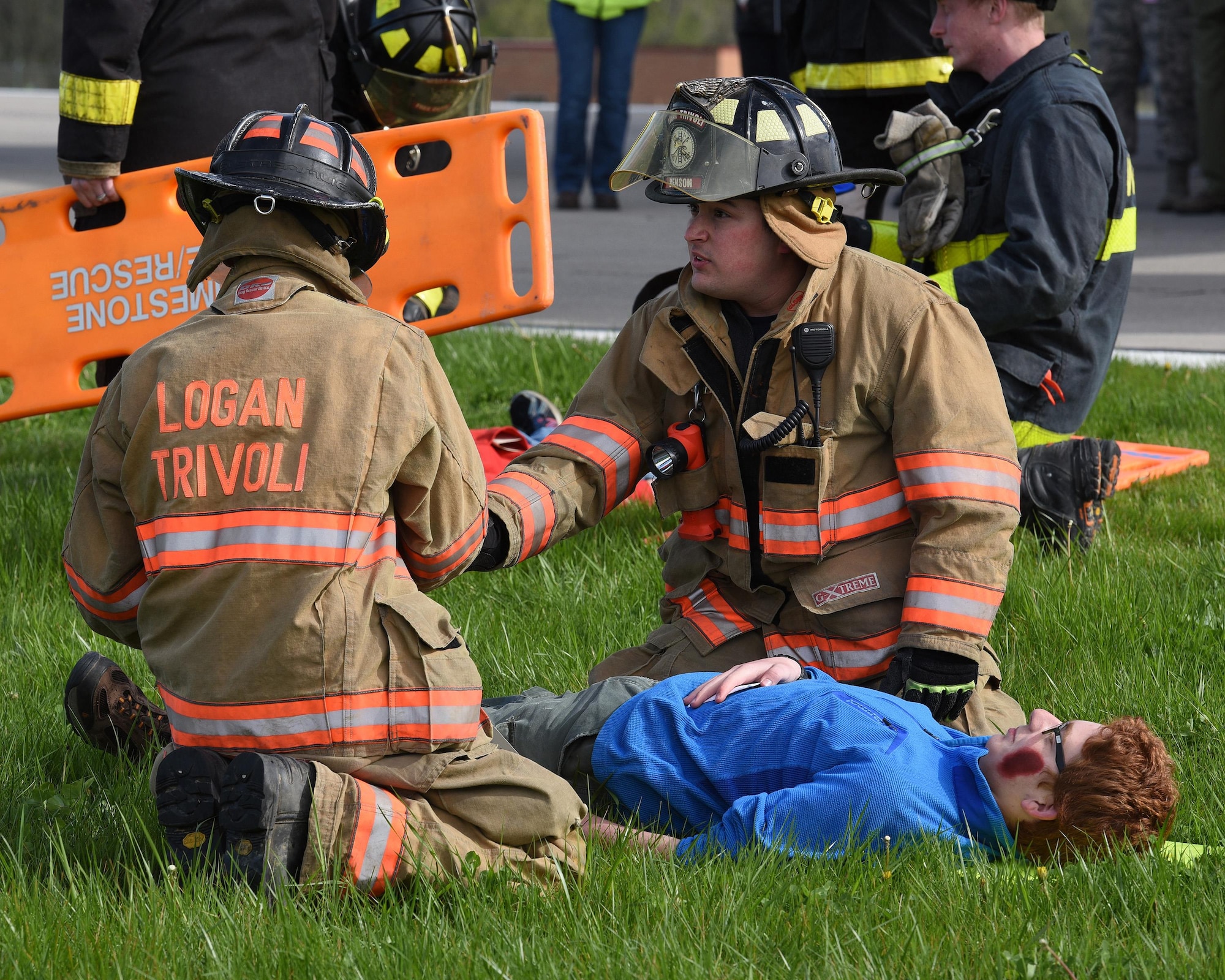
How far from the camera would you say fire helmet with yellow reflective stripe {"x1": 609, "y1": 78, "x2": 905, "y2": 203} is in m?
3.40

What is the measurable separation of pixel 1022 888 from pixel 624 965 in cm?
80

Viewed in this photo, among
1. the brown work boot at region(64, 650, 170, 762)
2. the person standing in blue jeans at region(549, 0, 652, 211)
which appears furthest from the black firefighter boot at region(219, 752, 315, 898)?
the person standing in blue jeans at region(549, 0, 652, 211)

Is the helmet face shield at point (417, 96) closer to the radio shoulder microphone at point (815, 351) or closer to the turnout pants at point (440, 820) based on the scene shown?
the radio shoulder microphone at point (815, 351)

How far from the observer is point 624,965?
2.35 m

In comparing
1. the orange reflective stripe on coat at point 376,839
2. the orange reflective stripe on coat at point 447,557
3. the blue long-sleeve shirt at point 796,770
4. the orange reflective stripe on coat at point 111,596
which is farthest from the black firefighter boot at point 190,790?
the blue long-sleeve shirt at point 796,770

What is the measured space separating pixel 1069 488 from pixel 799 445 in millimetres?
1713

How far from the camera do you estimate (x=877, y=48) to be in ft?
21.1

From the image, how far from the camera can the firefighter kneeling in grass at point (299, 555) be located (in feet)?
8.49

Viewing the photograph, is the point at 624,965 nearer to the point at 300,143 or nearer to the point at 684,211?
the point at 300,143

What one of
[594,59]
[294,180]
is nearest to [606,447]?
[294,180]

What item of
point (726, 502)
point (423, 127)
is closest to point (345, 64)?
point (423, 127)

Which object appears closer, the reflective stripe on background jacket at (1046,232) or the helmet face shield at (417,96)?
the reflective stripe on background jacket at (1046,232)

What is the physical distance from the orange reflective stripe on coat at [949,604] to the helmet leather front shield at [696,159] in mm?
1002

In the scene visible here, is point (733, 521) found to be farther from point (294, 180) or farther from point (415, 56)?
point (415, 56)
